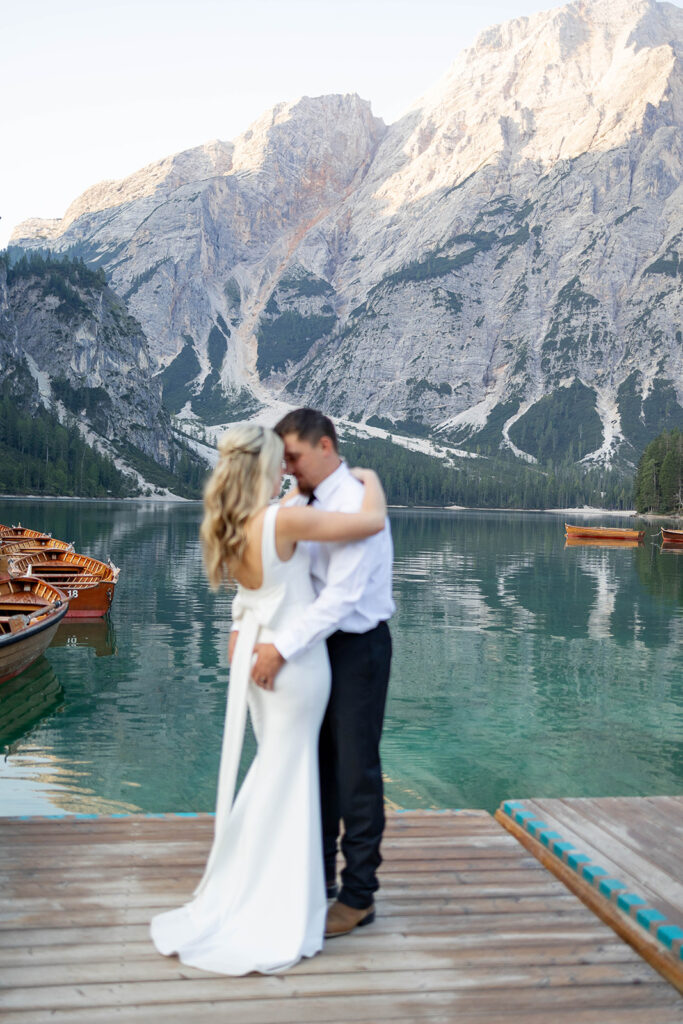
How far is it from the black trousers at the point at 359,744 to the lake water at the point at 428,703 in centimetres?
862

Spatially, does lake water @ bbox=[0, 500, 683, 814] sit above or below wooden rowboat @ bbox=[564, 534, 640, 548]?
above

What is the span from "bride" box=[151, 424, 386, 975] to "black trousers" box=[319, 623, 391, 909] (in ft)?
0.50

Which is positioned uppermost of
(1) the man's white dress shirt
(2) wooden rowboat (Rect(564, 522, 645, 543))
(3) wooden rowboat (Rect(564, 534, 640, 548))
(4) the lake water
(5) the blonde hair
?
(5) the blonde hair

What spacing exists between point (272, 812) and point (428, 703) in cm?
1613

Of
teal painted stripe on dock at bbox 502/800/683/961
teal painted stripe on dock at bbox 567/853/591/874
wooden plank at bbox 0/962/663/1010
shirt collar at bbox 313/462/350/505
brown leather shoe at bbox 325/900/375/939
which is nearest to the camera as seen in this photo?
→ wooden plank at bbox 0/962/663/1010

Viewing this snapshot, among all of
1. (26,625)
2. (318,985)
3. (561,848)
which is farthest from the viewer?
(26,625)

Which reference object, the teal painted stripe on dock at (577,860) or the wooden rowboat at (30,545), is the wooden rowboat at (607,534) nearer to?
the wooden rowboat at (30,545)

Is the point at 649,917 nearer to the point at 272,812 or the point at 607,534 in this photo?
the point at 272,812

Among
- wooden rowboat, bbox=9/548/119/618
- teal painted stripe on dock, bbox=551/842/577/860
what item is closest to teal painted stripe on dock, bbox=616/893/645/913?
teal painted stripe on dock, bbox=551/842/577/860

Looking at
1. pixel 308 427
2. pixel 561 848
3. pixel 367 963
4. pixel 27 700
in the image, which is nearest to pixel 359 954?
pixel 367 963

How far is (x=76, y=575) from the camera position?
33062mm

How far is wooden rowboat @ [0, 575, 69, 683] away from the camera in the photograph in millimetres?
20359

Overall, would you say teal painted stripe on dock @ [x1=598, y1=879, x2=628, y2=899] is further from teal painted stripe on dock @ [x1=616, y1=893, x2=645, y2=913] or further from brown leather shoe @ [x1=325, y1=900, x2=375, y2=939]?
brown leather shoe @ [x1=325, y1=900, x2=375, y2=939]

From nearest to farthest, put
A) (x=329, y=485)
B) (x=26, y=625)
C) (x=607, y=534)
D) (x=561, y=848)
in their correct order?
(x=329, y=485) → (x=561, y=848) → (x=26, y=625) → (x=607, y=534)
